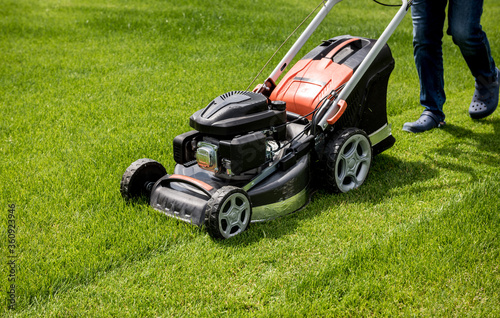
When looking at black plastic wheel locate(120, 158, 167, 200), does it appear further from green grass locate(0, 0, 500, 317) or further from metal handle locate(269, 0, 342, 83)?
metal handle locate(269, 0, 342, 83)

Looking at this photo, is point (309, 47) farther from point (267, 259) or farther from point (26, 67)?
point (267, 259)

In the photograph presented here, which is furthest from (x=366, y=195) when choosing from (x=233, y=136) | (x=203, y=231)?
(x=203, y=231)

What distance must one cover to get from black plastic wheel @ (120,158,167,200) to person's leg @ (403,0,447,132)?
267cm

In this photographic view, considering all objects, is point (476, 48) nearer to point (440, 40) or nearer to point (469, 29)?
point (469, 29)

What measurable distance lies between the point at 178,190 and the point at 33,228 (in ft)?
3.04

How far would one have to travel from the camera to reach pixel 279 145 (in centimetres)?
349

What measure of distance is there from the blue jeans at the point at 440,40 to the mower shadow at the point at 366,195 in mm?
1056

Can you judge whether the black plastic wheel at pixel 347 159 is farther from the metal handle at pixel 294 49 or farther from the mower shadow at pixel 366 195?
the metal handle at pixel 294 49

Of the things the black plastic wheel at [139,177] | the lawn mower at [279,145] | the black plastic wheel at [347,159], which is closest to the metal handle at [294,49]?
the lawn mower at [279,145]

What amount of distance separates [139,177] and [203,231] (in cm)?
65

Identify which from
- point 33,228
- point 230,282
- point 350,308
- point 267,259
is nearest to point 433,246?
point 350,308

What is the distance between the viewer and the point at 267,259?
117 inches

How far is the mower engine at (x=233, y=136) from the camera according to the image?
10.2 feet

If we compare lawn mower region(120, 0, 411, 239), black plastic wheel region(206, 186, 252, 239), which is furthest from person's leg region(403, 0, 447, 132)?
black plastic wheel region(206, 186, 252, 239)
